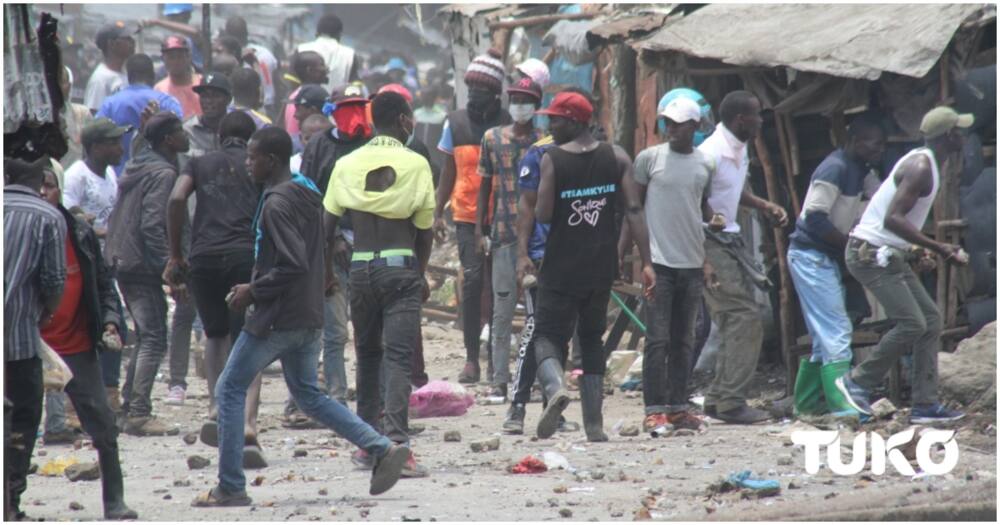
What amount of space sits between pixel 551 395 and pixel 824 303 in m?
1.96

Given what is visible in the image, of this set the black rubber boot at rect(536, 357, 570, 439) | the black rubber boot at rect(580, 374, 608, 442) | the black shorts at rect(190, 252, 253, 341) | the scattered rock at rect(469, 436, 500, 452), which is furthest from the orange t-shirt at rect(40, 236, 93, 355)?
the black rubber boot at rect(580, 374, 608, 442)

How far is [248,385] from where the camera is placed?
7098mm

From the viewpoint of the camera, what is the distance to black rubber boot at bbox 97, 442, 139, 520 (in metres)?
6.73

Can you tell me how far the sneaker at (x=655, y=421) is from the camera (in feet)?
30.2

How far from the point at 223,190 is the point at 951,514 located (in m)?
4.10

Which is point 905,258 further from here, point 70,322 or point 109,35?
point 109,35

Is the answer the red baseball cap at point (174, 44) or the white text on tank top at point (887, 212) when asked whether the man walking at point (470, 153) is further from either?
the red baseball cap at point (174, 44)

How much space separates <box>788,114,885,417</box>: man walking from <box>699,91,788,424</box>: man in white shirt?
0.82 feet

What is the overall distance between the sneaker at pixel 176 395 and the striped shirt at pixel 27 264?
14.3 feet

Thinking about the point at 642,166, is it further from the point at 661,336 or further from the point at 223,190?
the point at 223,190

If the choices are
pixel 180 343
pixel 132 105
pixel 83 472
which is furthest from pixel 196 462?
pixel 132 105

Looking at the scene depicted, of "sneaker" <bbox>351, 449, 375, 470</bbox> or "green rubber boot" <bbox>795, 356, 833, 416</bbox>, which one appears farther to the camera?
"green rubber boot" <bbox>795, 356, 833, 416</bbox>

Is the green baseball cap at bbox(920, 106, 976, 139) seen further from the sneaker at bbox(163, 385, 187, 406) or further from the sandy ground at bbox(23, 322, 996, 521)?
the sneaker at bbox(163, 385, 187, 406)

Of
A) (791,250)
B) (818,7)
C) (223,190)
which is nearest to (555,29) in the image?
(818,7)
